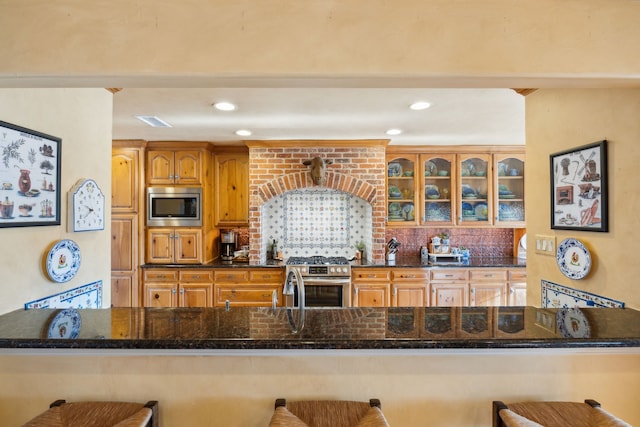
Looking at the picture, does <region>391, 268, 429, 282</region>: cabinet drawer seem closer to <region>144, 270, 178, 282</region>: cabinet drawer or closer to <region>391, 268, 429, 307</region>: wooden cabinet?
<region>391, 268, 429, 307</region>: wooden cabinet

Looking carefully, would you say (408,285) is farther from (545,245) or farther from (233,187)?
(233,187)

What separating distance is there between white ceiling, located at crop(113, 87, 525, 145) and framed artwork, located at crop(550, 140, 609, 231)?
0.75 metres

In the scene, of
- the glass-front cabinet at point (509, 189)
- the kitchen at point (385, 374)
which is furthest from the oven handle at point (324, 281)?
the kitchen at point (385, 374)

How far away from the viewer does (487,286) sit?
4.08 metres

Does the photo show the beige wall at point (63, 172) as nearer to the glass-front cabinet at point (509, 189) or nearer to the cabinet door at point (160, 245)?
the cabinet door at point (160, 245)

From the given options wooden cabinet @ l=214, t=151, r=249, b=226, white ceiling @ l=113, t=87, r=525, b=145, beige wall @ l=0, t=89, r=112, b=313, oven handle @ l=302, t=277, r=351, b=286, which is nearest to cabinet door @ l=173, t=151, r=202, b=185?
white ceiling @ l=113, t=87, r=525, b=145

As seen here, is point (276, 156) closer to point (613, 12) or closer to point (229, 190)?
point (229, 190)

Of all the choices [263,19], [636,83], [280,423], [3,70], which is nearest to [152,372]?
[280,423]

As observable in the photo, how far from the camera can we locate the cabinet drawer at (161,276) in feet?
13.1

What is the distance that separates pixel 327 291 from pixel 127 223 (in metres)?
2.43

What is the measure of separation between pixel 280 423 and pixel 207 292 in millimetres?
3091

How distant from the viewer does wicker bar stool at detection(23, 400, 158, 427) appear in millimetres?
1158

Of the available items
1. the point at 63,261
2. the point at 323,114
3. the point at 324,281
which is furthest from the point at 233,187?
the point at 63,261

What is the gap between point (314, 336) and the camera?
1.28 meters
